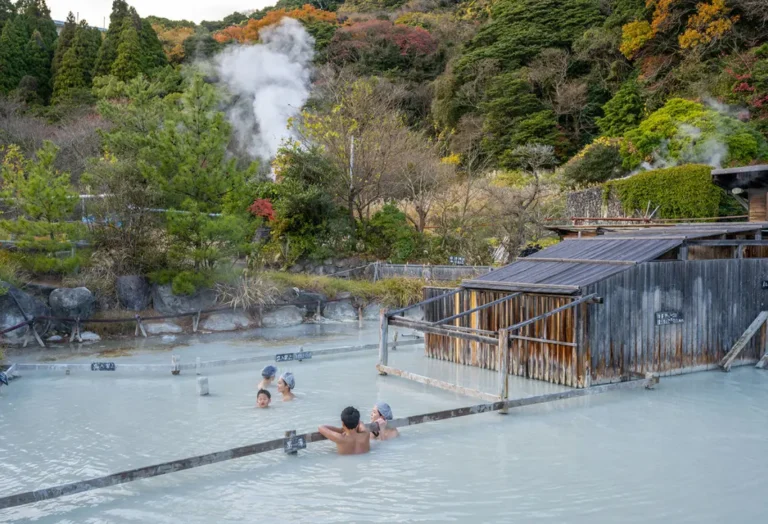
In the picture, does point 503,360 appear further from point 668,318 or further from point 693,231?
point 693,231

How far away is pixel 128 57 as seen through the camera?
39500mm

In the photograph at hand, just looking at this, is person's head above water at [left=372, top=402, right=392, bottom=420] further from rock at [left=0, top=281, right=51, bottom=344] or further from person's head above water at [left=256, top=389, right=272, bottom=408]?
rock at [left=0, top=281, right=51, bottom=344]

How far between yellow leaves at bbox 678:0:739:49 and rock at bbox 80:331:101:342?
28.3 metres

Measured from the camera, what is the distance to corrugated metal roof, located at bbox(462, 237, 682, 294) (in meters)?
11.2

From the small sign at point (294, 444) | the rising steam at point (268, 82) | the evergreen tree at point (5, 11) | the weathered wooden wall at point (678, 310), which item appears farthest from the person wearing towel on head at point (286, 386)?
the evergreen tree at point (5, 11)

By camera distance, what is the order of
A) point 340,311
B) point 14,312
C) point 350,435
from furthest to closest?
point 340,311 → point 14,312 → point 350,435

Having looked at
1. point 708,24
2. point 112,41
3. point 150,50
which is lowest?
point 708,24

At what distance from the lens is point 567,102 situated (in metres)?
34.5

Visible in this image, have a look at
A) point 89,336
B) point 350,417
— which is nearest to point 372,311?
point 89,336

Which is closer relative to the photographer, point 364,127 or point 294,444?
point 294,444

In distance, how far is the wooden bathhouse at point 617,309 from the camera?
11.0 m

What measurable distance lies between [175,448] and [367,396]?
3.69 metres

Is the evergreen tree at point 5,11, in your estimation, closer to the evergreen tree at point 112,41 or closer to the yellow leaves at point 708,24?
the evergreen tree at point 112,41

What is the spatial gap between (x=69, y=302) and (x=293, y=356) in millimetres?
7263
